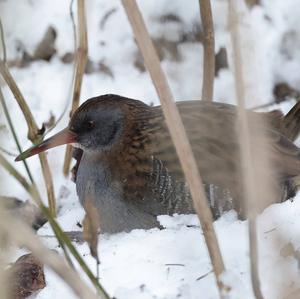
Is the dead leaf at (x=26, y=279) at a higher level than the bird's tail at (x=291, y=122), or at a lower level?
higher

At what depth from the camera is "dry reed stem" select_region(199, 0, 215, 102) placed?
379 cm

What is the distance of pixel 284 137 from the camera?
3.88 metres

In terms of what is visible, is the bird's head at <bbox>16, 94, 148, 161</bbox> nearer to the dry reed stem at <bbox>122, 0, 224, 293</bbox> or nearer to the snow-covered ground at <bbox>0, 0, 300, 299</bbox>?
the snow-covered ground at <bbox>0, 0, 300, 299</bbox>

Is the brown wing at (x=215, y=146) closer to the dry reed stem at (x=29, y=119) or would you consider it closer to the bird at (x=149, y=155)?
the bird at (x=149, y=155)

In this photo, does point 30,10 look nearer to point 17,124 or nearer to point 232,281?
point 17,124

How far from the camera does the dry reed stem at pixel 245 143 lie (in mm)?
1979

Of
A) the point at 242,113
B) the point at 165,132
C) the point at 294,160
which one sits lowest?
the point at 294,160

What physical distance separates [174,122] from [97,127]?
5.75 ft

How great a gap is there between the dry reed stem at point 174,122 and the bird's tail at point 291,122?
74.2 inches

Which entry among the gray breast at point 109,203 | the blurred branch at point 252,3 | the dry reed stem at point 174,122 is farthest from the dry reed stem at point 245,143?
the blurred branch at point 252,3

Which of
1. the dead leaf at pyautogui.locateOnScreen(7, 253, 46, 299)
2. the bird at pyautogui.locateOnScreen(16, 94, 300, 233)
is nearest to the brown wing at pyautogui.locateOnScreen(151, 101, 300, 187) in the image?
the bird at pyautogui.locateOnScreen(16, 94, 300, 233)

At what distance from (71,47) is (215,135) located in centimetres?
192

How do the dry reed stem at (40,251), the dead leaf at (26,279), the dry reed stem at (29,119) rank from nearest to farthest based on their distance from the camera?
the dry reed stem at (40,251) < the dead leaf at (26,279) < the dry reed stem at (29,119)

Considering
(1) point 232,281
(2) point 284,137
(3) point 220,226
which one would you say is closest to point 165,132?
(2) point 284,137
